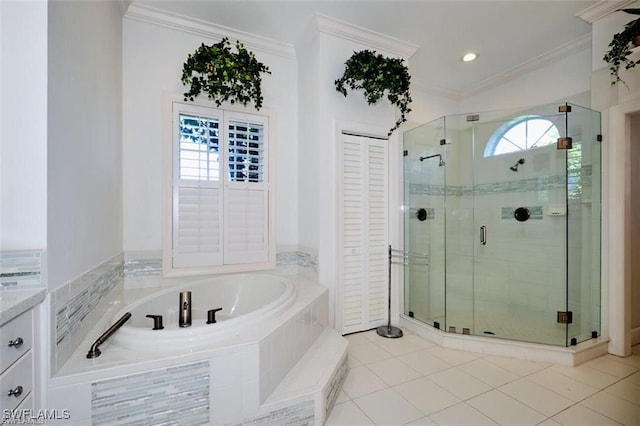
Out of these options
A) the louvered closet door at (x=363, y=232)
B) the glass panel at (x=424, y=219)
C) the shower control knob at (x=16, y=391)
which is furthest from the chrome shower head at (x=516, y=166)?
the shower control knob at (x=16, y=391)

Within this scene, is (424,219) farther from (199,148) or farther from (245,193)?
(199,148)

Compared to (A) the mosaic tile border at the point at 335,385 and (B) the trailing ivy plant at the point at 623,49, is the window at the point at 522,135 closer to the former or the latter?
(B) the trailing ivy plant at the point at 623,49

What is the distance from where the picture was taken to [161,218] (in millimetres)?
2395

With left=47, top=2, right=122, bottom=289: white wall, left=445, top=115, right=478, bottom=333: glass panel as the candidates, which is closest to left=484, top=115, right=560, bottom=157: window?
left=445, top=115, right=478, bottom=333: glass panel

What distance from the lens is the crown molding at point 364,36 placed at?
8.13 ft

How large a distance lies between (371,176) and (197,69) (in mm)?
1774

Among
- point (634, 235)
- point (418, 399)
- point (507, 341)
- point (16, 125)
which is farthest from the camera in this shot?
point (634, 235)

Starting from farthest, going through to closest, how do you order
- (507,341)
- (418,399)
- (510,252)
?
(510,252)
(507,341)
(418,399)

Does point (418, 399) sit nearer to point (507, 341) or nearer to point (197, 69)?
point (507, 341)

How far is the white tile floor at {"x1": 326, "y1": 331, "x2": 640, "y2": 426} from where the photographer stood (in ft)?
5.17

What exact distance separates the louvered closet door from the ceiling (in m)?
1.06

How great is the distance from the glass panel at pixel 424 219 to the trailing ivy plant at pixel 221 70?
5.94 feet

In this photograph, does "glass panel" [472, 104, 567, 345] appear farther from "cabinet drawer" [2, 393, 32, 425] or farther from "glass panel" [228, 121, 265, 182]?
"cabinet drawer" [2, 393, 32, 425]

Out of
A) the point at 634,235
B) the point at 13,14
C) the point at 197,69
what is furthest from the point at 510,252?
the point at 13,14
